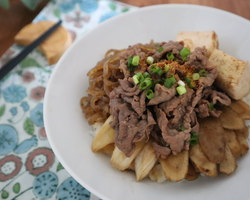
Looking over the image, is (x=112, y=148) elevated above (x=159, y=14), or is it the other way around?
(x=159, y=14)

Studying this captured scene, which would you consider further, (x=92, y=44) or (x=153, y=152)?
(x=92, y=44)

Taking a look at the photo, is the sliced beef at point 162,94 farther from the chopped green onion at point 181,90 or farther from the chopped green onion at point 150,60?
the chopped green onion at point 150,60

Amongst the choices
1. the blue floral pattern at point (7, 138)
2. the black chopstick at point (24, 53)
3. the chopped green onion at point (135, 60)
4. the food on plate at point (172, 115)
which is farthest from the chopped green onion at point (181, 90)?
the black chopstick at point (24, 53)

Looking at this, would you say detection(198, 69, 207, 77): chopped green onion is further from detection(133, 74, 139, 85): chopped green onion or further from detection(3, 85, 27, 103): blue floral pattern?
detection(3, 85, 27, 103): blue floral pattern

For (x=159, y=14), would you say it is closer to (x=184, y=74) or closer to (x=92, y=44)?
(x=92, y=44)

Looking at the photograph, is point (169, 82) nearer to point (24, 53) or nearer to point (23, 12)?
point (24, 53)

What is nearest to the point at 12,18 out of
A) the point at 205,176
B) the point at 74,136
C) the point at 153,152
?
the point at 74,136

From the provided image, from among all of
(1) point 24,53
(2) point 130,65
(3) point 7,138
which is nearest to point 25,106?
(3) point 7,138
